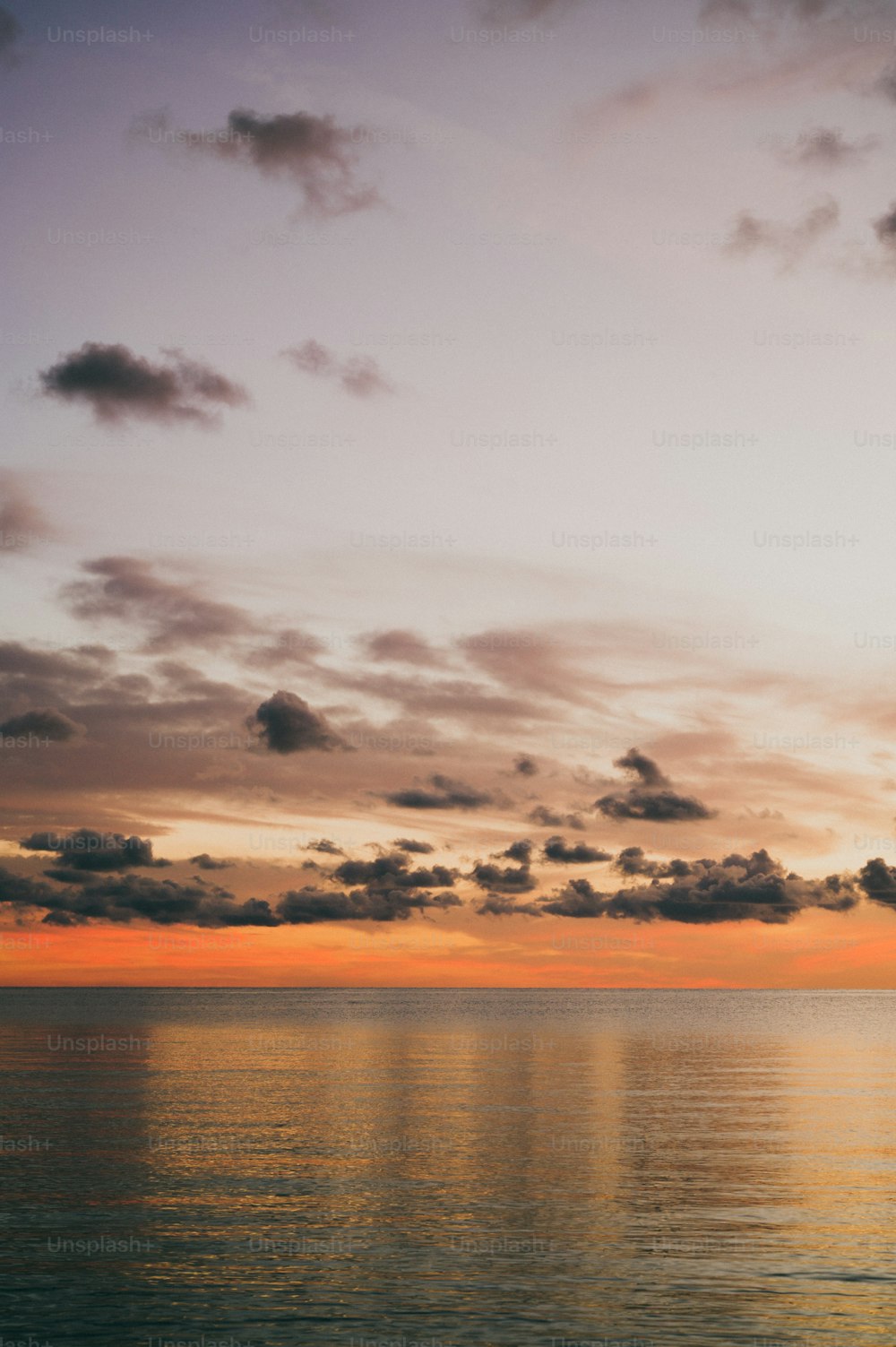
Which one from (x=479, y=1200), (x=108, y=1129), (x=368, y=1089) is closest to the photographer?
(x=479, y=1200)

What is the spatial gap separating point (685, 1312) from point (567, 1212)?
14.8m

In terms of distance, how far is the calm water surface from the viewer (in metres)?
36.3

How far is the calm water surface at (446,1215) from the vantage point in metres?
36.3

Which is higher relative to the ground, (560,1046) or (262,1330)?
(262,1330)

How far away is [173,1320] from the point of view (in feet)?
118

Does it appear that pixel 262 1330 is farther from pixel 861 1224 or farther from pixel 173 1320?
pixel 861 1224

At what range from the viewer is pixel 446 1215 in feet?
165

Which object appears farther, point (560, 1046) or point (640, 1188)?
point (560, 1046)

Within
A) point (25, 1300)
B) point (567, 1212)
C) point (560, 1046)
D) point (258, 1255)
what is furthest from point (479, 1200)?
point (560, 1046)

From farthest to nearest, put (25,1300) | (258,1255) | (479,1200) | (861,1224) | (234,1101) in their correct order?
(234,1101)
(479,1200)
(861,1224)
(258,1255)
(25,1300)

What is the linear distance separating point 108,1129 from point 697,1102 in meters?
44.1

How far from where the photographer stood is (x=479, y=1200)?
53.2m

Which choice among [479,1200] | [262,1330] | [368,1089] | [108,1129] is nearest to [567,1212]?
[479,1200]

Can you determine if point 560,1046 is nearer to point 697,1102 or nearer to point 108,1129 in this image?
point 697,1102
